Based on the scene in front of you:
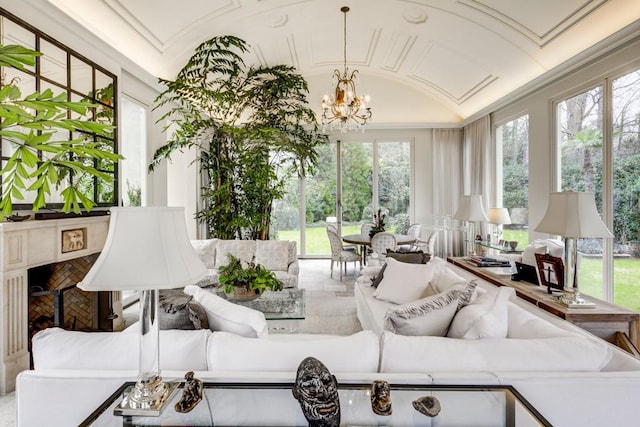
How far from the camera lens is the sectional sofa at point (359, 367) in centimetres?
124

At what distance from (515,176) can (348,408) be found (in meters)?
5.43

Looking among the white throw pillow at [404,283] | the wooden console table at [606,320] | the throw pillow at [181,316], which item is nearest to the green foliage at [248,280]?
the white throw pillow at [404,283]

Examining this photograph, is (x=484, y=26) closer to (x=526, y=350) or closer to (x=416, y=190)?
(x=416, y=190)

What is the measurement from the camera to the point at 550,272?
239 centimetres

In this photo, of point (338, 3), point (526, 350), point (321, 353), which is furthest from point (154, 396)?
point (338, 3)

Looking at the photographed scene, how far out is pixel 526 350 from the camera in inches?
54.5

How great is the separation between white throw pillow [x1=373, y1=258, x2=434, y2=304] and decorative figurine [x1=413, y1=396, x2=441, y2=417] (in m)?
1.61

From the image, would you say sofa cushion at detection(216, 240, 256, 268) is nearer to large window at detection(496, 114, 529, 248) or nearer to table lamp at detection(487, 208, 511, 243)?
table lamp at detection(487, 208, 511, 243)

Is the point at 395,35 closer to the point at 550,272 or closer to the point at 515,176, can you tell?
the point at 515,176

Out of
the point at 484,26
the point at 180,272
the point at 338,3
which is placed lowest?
the point at 180,272

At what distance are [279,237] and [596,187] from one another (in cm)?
563

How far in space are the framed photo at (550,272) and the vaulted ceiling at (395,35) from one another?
2608mm

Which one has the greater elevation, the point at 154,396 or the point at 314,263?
the point at 154,396

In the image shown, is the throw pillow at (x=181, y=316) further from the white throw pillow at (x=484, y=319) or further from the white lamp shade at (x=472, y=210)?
the white lamp shade at (x=472, y=210)
